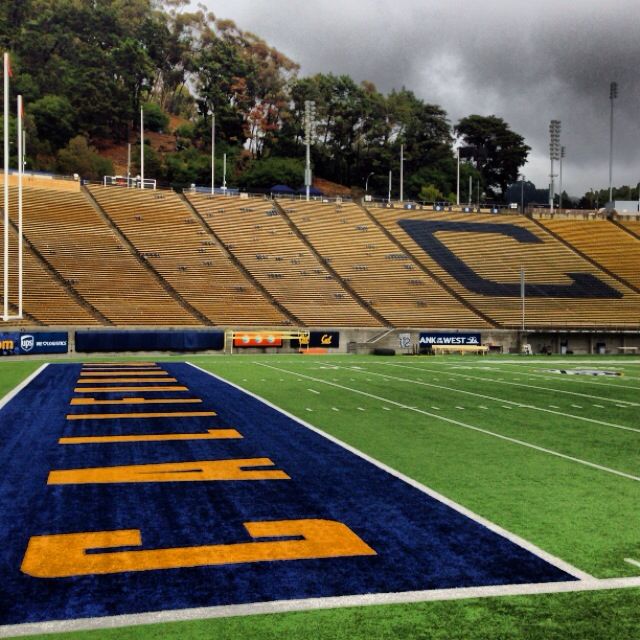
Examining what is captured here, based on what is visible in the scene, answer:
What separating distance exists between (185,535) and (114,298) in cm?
3472

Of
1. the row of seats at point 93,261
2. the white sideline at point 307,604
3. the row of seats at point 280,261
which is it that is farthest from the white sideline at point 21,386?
the row of seats at point 280,261

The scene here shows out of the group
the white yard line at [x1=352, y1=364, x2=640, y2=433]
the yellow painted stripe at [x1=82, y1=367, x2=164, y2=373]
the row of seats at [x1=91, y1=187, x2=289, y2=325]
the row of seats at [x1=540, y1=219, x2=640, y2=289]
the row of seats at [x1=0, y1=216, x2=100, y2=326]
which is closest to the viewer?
the white yard line at [x1=352, y1=364, x2=640, y2=433]

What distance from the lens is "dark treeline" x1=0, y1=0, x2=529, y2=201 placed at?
83250mm

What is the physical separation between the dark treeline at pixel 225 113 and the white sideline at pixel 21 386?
54373 millimetres

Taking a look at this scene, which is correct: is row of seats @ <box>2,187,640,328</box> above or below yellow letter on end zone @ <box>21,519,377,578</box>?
above

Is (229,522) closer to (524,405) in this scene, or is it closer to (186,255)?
(524,405)

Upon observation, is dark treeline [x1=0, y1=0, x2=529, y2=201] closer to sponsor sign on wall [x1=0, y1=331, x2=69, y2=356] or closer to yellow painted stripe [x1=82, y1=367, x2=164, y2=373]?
sponsor sign on wall [x1=0, y1=331, x2=69, y2=356]

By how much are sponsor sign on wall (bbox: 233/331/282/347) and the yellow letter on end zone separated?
3113 cm

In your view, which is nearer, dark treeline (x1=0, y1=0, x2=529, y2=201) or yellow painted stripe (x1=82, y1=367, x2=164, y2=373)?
yellow painted stripe (x1=82, y1=367, x2=164, y2=373)

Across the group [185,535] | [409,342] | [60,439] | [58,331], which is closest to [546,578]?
[185,535]

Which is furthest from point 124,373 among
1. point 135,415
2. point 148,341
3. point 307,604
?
point 307,604

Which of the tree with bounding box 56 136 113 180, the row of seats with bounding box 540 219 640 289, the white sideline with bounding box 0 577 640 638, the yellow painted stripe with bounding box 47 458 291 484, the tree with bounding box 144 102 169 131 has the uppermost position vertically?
the tree with bounding box 144 102 169 131

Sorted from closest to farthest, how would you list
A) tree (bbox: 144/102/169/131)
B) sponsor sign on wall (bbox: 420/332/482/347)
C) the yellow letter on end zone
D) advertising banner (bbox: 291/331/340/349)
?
the yellow letter on end zone < advertising banner (bbox: 291/331/340/349) < sponsor sign on wall (bbox: 420/332/482/347) < tree (bbox: 144/102/169/131)

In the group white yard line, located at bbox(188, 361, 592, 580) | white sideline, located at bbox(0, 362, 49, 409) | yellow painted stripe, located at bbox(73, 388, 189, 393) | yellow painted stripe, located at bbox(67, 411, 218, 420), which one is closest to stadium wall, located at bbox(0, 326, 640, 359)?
white sideline, located at bbox(0, 362, 49, 409)
